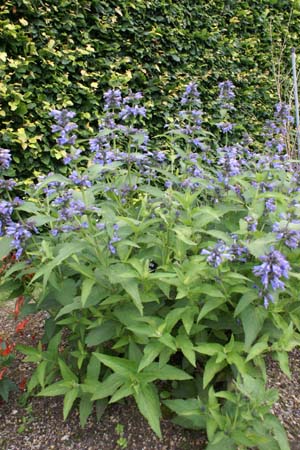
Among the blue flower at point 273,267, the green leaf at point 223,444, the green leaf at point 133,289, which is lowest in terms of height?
the green leaf at point 223,444

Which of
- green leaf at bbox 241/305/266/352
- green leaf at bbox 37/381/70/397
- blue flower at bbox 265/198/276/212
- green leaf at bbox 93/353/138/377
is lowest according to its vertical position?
green leaf at bbox 37/381/70/397

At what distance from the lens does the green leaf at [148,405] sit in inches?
70.2

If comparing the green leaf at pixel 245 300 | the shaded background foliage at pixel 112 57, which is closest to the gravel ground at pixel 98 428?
the green leaf at pixel 245 300

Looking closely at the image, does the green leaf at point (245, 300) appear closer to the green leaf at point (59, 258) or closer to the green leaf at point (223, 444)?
the green leaf at point (223, 444)

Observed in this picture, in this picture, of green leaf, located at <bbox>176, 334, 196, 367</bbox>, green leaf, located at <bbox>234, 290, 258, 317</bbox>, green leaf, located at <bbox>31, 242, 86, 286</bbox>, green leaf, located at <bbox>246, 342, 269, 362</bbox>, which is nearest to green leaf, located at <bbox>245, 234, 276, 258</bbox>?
green leaf, located at <bbox>234, 290, 258, 317</bbox>

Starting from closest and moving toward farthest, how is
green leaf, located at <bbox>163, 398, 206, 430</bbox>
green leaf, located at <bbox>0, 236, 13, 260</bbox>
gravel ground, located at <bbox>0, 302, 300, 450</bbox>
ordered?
green leaf, located at <bbox>163, 398, 206, 430</bbox> < green leaf, located at <bbox>0, 236, 13, 260</bbox> < gravel ground, located at <bbox>0, 302, 300, 450</bbox>

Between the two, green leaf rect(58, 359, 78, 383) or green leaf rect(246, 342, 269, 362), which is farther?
green leaf rect(58, 359, 78, 383)

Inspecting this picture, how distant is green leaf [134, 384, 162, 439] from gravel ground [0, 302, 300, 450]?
0.39 metres

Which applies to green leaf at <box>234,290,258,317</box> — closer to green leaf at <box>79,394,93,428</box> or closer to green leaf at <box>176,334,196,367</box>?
green leaf at <box>176,334,196,367</box>

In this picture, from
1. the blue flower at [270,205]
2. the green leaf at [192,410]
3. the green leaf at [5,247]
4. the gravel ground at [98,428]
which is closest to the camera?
the green leaf at [192,410]

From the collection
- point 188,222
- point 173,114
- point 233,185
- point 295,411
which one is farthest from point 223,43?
point 295,411

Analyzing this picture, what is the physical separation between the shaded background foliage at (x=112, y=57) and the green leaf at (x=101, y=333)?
76.7 inches

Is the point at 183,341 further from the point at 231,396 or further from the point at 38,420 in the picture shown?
the point at 38,420

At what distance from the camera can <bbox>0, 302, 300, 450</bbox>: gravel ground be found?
84.4 inches
